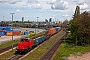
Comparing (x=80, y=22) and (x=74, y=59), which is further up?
(x=80, y=22)

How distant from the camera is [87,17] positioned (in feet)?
220

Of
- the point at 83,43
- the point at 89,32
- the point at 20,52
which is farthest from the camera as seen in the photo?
the point at 83,43

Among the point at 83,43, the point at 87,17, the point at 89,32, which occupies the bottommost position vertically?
the point at 83,43

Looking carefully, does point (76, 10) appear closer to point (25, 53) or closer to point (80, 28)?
point (80, 28)

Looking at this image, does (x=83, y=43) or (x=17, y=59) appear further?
(x=83, y=43)

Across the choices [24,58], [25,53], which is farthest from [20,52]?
[24,58]

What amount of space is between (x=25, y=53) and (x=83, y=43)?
30.6 meters

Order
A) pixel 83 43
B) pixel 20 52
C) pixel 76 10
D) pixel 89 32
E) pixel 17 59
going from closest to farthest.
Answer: pixel 17 59 → pixel 20 52 → pixel 89 32 → pixel 83 43 → pixel 76 10

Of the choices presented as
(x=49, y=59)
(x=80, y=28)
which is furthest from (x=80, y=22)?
(x=49, y=59)

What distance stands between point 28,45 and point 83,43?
30.1 m

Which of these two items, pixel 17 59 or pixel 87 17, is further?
pixel 87 17

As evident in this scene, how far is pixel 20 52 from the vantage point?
1751 inches

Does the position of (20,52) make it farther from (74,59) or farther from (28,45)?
(74,59)

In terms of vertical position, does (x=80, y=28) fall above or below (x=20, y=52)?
above
